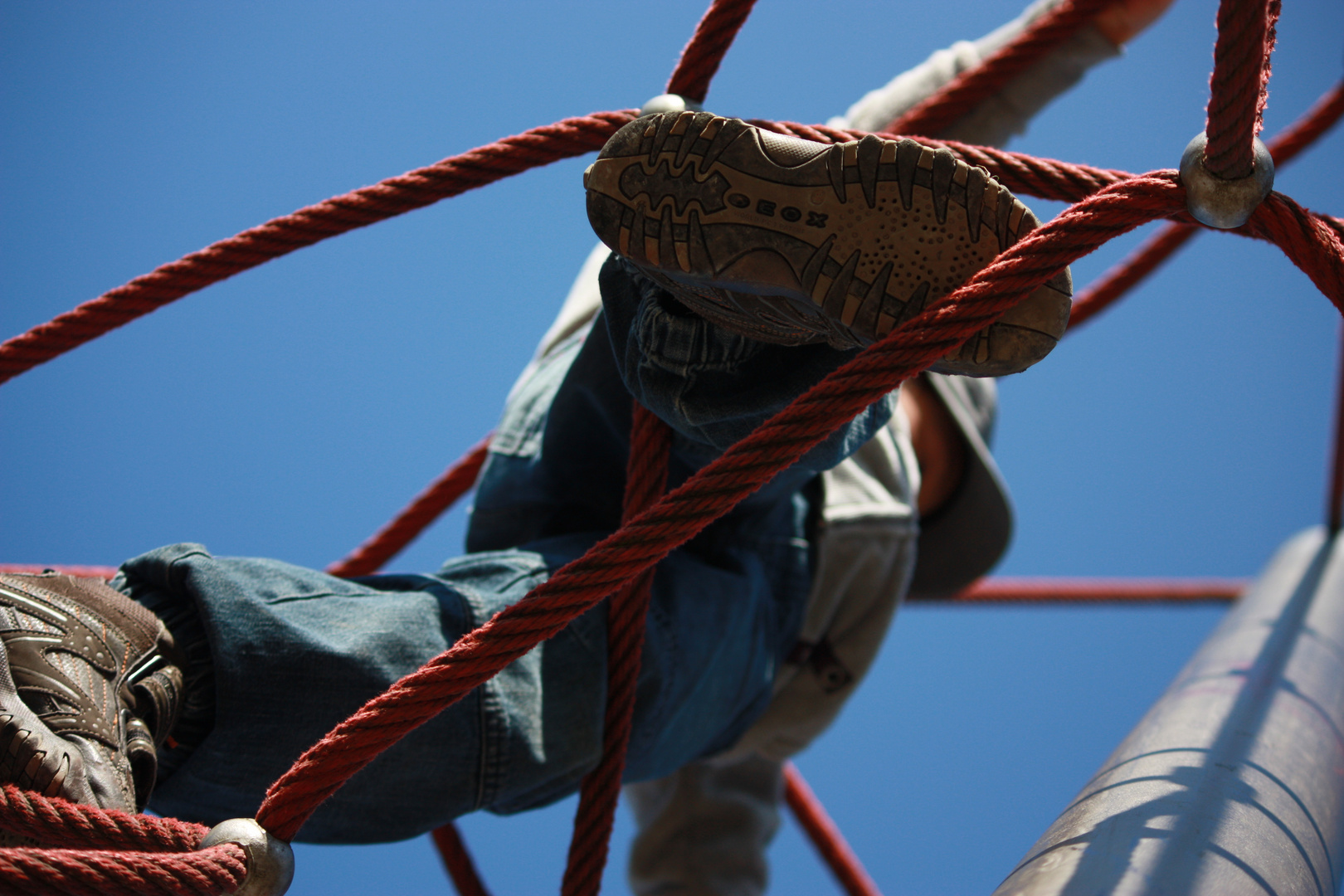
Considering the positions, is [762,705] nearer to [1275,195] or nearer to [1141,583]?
[1275,195]

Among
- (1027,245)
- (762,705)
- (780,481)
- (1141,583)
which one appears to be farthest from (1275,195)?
(1141,583)

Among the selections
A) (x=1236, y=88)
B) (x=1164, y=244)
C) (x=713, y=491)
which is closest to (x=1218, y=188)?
(x=1236, y=88)

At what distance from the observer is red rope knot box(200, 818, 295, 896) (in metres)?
0.28

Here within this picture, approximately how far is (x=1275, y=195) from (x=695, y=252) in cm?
16

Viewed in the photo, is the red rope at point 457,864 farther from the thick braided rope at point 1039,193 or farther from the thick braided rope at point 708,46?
the thick braided rope at point 708,46

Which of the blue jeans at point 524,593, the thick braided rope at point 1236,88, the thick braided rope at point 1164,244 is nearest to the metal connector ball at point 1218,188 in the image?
the thick braided rope at point 1236,88

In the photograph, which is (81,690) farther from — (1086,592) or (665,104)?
(1086,592)

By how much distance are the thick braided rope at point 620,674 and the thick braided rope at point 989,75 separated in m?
0.24

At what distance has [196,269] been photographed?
408 mm

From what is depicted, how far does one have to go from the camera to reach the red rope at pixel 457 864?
557 millimetres

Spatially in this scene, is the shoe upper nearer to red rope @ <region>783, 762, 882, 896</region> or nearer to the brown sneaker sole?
the brown sneaker sole

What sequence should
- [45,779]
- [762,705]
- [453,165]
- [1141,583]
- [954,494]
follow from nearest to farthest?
1. [45,779]
2. [453,165]
3. [762,705]
4. [954,494]
5. [1141,583]

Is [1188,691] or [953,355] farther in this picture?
[1188,691]

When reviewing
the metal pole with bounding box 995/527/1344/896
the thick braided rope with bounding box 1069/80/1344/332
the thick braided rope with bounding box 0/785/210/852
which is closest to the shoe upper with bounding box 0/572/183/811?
the thick braided rope with bounding box 0/785/210/852
